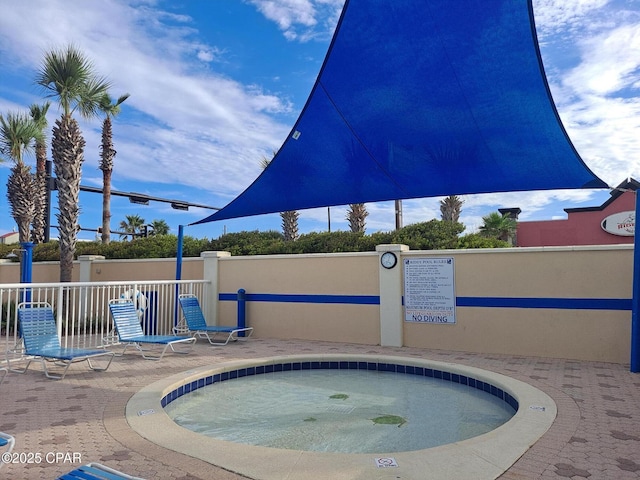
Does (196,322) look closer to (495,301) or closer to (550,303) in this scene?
(495,301)

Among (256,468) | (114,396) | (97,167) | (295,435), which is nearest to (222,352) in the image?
(114,396)

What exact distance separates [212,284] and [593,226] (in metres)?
16.1

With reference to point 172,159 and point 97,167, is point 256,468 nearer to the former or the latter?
point 172,159

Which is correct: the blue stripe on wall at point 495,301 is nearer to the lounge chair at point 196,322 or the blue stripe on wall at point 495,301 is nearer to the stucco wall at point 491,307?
the stucco wall at point 491,307

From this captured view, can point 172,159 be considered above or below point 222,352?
above

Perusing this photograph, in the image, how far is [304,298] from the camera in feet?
31.2

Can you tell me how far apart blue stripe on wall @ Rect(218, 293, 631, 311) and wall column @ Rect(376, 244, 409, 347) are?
0.25 meters

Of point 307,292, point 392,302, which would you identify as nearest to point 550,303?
point 392,302

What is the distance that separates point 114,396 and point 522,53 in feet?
17.8

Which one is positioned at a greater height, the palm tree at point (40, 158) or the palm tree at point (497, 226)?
the palm tree at point (40, 158)

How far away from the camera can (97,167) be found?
20.3 m

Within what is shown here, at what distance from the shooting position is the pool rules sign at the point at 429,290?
26.6ft

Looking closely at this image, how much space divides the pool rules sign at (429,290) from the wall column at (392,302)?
0.43 ft

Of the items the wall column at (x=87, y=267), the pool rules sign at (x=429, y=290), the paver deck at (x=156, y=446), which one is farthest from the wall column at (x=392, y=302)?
the wall column at (x=87, y=267)
